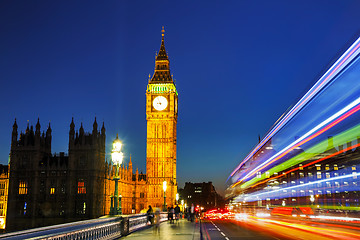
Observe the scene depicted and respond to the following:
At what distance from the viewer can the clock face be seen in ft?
359

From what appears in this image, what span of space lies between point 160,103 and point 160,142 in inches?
423

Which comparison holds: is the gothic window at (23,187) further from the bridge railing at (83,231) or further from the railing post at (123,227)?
the railing post at (123,227)

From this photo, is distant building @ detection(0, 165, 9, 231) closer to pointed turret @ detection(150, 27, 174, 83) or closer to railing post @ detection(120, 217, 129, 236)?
pointed turret @ detection(150, 27, 174, 83)

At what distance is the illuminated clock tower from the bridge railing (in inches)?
3170

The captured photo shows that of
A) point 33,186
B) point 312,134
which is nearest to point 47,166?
point 33,186

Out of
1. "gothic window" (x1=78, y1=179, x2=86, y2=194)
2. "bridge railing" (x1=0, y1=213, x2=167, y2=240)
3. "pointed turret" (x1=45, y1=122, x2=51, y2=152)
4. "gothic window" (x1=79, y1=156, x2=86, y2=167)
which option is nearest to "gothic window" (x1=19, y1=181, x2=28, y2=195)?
"pointed turret" (x1=45, y1=122, x2=51, y2=152)

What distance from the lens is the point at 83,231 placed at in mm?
14367

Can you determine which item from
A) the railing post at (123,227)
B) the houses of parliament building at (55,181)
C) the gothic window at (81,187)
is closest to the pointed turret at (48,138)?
the houses of parliament building at (55,181)

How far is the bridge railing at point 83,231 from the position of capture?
1017cm

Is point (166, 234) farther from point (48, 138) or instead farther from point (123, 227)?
point (48, 138)

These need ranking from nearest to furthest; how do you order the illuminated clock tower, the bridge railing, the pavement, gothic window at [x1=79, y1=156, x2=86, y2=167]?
1. the bridge railing
2. the pavement
3. gothic window at [x1=79, y1=156, x2=86, y2=167]
4. the illuminated clock tower

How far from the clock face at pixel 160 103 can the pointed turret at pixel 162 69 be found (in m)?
5.78

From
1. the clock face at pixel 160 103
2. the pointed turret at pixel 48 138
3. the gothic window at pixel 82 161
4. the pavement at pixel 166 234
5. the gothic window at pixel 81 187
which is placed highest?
the clock face at pixel 160 103

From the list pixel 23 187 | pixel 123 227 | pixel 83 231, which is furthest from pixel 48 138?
pixel 83 231
